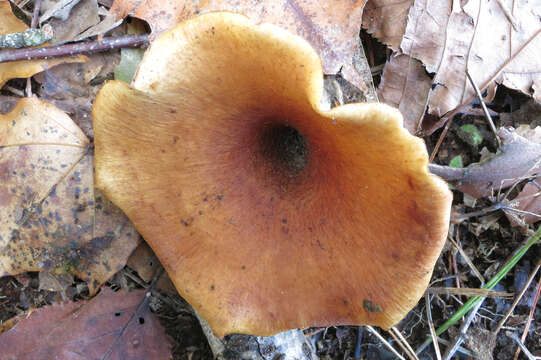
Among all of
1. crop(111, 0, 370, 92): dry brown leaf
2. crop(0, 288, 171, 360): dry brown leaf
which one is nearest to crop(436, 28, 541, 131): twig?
crop(111, 0, 370, 92): dry brown leaf

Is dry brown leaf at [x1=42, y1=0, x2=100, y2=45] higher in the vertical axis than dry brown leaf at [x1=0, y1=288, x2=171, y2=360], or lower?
higher

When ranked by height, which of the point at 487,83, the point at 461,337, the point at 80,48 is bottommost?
the point at 461,337

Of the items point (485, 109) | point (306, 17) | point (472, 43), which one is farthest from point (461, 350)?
point (306, 17)

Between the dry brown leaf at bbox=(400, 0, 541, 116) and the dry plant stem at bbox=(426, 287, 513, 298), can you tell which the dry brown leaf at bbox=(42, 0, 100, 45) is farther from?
the dry plant stem at bbox=(426, 287, 513, 298)

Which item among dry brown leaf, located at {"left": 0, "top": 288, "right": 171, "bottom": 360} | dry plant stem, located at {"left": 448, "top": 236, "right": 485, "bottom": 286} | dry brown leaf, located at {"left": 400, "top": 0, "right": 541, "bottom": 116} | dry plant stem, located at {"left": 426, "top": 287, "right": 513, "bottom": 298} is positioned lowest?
dry brown leaf, located at {"left": 0, "top": 288, "right": 171, "bottom": 360}

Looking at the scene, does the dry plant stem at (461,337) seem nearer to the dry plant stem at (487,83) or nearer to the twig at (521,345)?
the twig at (521,345)

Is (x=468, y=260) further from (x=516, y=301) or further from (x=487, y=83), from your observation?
(x=487, y=83)

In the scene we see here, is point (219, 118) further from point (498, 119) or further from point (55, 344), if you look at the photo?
point (498, 119)
